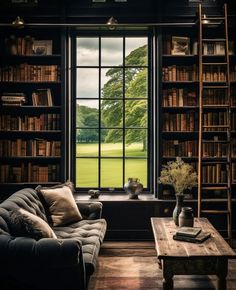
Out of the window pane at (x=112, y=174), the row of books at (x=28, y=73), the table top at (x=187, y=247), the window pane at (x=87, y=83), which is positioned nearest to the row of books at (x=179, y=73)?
the window pane at (x=87, y=83)

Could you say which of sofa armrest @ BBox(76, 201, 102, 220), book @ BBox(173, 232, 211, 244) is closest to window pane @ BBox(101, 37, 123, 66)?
sofa armrest @ BBox(76, 201, 102, 220)

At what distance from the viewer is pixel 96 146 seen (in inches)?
253

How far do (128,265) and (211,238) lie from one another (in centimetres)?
114

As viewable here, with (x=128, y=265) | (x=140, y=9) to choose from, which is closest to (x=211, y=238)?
(x=128, y=265)

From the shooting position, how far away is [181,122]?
5961 millimetres

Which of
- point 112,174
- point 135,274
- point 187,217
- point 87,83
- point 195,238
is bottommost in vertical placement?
point 135,274

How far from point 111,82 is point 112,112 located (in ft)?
1.49

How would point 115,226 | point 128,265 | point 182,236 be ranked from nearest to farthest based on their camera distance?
point 182,236 → point 128,265 → point 115,226

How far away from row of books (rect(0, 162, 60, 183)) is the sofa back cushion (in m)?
1.11

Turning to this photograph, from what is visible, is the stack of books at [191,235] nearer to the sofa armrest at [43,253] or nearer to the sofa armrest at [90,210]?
the sofa armrest at [43,253]

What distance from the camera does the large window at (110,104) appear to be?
6367mm

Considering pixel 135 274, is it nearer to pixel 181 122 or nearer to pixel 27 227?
pixel 27 227

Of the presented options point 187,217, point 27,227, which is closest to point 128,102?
point 187,217

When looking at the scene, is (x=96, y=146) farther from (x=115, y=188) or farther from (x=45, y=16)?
(x=45, y=16)
